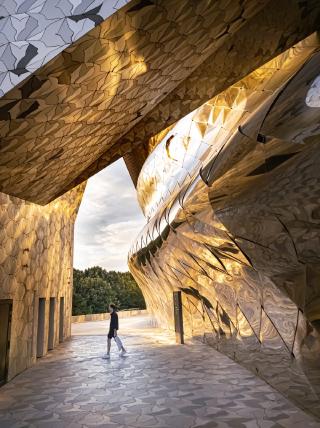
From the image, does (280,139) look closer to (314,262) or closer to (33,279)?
(314,262)

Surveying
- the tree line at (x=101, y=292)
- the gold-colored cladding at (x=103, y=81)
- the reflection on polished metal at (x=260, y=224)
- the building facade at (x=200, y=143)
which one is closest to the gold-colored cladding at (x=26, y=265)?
the building facade at (x=200, y=143)

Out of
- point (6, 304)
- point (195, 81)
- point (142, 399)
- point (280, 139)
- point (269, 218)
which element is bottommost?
point (142, 399)

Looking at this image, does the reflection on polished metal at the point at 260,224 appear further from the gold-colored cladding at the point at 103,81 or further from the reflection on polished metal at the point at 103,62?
the gold-colored cladding at the point at 103,81

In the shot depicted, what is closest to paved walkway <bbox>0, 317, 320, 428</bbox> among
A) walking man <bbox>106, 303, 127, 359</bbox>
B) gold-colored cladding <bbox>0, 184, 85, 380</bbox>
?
gold-colored cladding <bbox>0, 184, 85, 380</bbox>

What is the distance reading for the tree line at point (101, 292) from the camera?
31.4m

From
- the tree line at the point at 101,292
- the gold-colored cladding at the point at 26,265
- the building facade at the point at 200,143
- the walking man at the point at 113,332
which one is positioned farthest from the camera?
the tree line at the point at 101,292

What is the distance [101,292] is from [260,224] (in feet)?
100.0

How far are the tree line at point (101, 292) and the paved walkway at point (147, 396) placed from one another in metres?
23.8

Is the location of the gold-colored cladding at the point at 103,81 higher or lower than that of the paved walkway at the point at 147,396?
higher

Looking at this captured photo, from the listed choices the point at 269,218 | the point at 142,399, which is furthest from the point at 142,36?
the point at 142,399

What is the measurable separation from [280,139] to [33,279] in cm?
791

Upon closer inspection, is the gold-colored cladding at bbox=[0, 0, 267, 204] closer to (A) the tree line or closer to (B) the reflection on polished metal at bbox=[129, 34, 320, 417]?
(B) the reflection on polished metal at bbox=[129, 34, 320, 417]

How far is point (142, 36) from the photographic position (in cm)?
394

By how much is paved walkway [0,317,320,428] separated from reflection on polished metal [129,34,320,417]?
49cm
